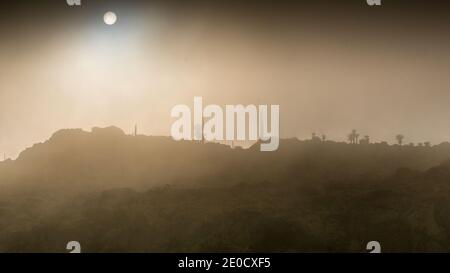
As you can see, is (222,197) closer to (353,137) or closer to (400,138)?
(353,137)

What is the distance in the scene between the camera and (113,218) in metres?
7.81

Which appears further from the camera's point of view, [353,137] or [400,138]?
[353,137]

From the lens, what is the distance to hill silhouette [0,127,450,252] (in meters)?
7.45

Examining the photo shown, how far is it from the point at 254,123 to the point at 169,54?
217cm

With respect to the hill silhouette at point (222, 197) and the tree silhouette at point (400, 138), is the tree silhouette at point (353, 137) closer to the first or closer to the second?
the hill silhouette at point (222, 197)

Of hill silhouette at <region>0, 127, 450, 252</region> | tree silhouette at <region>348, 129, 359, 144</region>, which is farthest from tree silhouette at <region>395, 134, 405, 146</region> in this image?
tree silhouette at <region>348, 129, 359, 144</region>

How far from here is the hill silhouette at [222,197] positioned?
24.4ft

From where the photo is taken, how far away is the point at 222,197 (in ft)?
25.9

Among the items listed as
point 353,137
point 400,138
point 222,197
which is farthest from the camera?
point 222,197

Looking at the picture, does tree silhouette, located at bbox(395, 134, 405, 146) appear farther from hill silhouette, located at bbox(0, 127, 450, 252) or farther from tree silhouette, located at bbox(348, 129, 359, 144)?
tree silhouette, located at bbox(348, 129, 359, 144)

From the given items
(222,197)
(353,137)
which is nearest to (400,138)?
(353,137)

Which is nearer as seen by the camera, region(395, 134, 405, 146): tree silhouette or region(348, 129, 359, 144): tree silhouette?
region(395, 134, 405, 146): tree silhouette
